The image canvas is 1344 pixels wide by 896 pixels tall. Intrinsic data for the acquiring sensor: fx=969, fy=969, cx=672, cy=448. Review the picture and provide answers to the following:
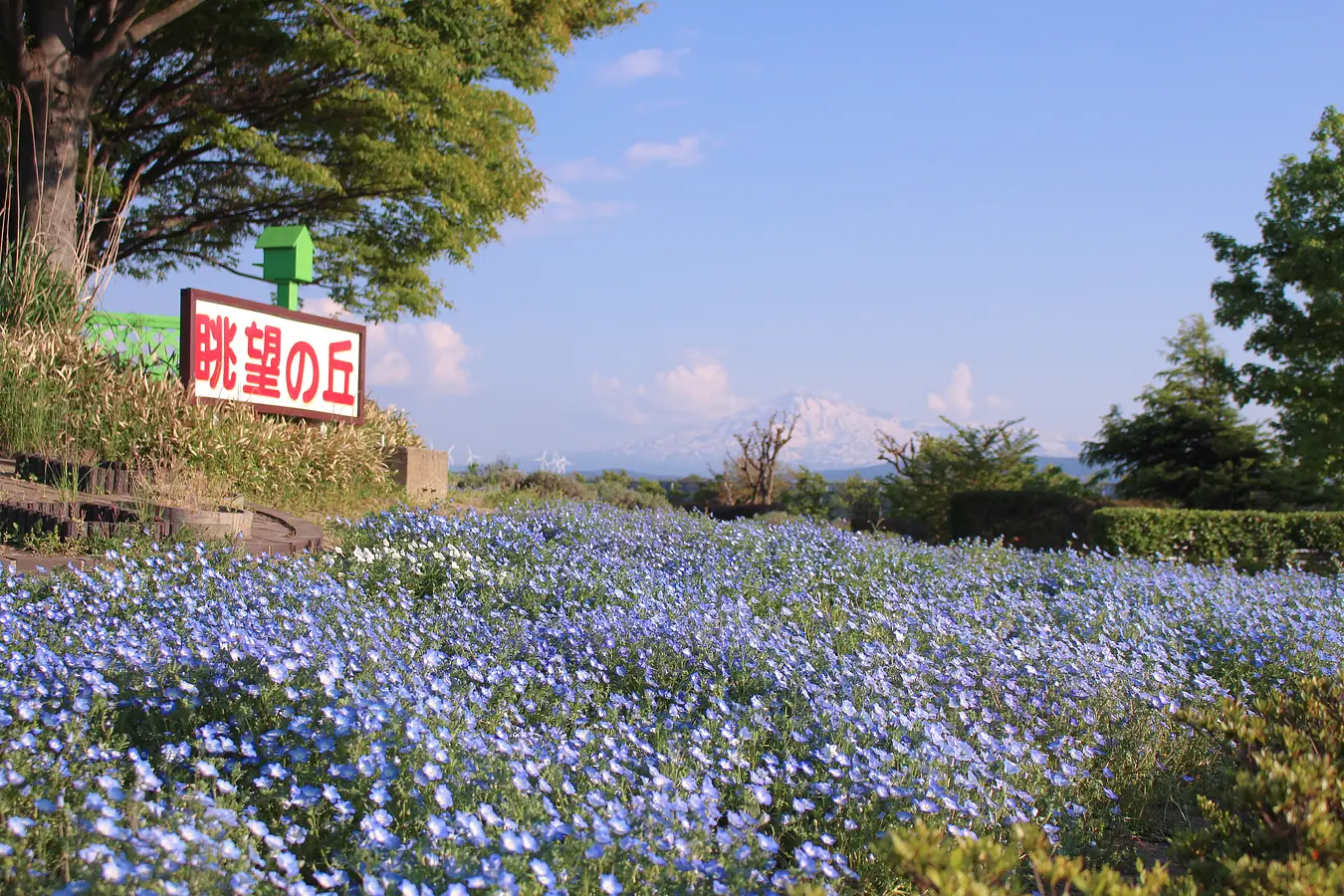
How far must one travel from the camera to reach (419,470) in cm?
1039

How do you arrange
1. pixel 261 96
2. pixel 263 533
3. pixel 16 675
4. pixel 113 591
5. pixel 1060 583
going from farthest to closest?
pixel 261 96
pixel 1060 583
pixel 263 533
pixel 113 591
pixel 16 675

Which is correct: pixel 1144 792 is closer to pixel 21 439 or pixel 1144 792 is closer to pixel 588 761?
pixel 588 761

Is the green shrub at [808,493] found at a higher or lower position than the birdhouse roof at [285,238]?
lower

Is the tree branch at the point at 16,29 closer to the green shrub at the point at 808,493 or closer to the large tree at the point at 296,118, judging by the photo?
the large tree at the point at 296,118

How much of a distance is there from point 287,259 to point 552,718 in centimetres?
851

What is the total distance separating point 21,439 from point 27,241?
279 cm

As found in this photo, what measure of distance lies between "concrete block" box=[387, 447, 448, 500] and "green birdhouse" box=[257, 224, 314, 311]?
199 cm

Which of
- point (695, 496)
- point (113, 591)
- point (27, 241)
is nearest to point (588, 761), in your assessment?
point (113, 591)

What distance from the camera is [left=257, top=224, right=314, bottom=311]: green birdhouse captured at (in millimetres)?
10383

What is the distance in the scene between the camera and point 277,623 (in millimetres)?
3824

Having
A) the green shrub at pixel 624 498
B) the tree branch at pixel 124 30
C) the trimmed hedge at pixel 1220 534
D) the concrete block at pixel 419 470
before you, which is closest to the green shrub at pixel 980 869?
the concrete block at pixel 419 470

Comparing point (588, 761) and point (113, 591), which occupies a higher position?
point (113, 591)

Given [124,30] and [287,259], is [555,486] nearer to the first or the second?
[287,259]

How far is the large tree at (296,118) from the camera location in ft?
37.9
